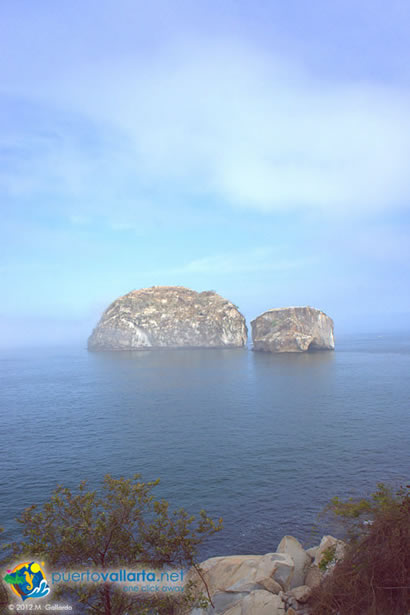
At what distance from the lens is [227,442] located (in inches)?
1848

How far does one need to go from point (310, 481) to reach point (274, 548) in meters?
11.2

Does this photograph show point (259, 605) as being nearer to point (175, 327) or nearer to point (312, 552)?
point (312, 552)

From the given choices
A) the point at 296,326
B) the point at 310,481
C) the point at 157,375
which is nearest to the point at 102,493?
the point at 310,481

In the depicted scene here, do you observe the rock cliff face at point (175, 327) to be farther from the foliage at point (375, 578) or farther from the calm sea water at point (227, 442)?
the foliage at point (375, 578)

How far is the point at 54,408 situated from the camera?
227 feet

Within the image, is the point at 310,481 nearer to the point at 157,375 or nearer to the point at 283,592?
the point at 283,592

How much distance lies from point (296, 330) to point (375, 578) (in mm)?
132922

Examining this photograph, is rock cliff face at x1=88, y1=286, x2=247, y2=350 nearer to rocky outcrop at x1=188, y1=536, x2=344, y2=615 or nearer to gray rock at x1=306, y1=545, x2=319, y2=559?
gray rock at x1=306, y1=545, x2=319, y2=559

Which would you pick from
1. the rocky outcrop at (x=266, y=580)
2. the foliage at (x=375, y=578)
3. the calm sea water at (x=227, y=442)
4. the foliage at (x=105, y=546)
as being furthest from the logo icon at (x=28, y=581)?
the calm sea water at (x=227, y=442)

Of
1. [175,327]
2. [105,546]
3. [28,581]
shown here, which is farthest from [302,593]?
[175,327]

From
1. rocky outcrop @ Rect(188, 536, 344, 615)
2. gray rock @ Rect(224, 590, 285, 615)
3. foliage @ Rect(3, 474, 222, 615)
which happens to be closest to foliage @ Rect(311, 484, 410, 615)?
rocky outcrop @ Rect(188, 536, 344, 615)

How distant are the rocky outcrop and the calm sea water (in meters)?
4.47

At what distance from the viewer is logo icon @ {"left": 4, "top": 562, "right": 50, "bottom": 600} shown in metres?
13.2

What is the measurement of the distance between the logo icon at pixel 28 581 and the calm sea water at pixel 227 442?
15732 mm
